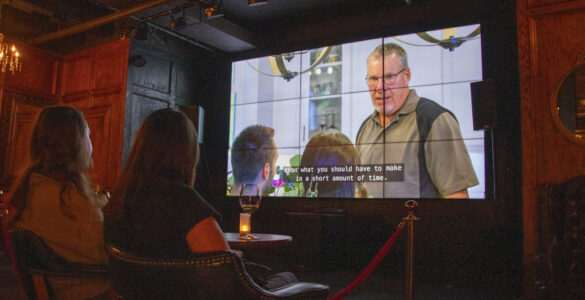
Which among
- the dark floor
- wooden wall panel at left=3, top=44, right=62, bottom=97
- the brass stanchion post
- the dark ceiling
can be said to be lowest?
the dark floor

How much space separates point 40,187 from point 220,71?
5.45 meters

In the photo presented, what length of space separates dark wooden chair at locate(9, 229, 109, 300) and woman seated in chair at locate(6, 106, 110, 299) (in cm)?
9

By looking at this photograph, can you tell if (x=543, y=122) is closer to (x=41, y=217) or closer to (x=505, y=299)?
(x=505, y=299)

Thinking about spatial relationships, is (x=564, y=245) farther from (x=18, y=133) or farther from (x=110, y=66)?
(x=18, y=133)

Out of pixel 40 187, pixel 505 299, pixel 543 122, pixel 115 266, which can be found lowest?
pixel 505 299

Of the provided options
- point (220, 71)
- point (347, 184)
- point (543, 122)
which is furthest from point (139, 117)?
point (543, 122)

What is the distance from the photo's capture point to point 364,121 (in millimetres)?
5523

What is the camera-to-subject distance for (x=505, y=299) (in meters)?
3.96

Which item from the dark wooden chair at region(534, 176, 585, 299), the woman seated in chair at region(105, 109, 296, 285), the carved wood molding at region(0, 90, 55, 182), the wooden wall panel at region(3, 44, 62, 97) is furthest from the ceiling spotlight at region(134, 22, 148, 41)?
the dark wooden chair at region(534, 176, 585, 299)

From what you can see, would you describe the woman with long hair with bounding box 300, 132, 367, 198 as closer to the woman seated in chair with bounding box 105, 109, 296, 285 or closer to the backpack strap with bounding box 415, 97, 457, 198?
the backpack strap with bounding box 415, 97, 457, 198

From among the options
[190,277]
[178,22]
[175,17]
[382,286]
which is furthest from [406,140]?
[190,277]

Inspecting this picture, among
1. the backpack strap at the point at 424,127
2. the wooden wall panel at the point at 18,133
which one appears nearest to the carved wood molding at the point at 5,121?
the wooden wall panel at the point at 18,133

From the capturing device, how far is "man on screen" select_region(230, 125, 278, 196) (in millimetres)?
6285

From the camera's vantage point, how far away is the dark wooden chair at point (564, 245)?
2.52 meters
